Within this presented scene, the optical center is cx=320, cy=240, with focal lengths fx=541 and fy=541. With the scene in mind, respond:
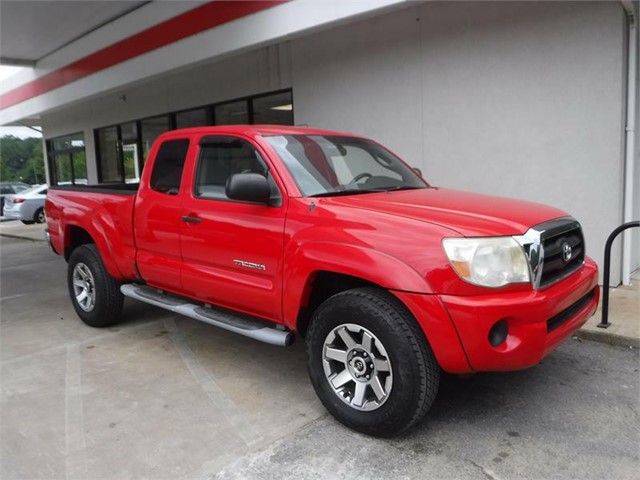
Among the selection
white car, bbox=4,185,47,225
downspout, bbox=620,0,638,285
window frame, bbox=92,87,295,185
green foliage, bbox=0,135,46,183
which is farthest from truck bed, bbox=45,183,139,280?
green foliage, bbox=0,135,46,183

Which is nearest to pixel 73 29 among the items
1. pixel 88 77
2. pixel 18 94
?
pixel 88 77

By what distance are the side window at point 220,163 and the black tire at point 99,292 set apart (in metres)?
1.71

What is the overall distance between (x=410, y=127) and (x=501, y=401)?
514 centimetres

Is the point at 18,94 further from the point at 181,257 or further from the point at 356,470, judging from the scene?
the point at 356,470

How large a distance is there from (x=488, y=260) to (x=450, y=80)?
515 cm

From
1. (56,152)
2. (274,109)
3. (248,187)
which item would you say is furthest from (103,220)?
(56,152)

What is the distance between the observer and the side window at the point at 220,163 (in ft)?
13.8

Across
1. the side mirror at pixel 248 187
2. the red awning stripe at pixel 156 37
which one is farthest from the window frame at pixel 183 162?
the red awning stripe at pixel 156 37

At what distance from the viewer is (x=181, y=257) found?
4488mm

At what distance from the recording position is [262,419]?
3576 mm

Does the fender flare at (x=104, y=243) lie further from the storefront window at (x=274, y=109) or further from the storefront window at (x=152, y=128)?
the storefront window at (x=152, y=128)

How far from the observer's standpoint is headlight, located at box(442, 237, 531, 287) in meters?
2.96

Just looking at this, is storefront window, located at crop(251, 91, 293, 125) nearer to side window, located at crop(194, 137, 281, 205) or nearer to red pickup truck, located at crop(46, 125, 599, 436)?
red pickup truck, located at crop(46, 125, 599, 436)

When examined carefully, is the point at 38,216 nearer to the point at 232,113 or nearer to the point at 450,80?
the point at 232,113
